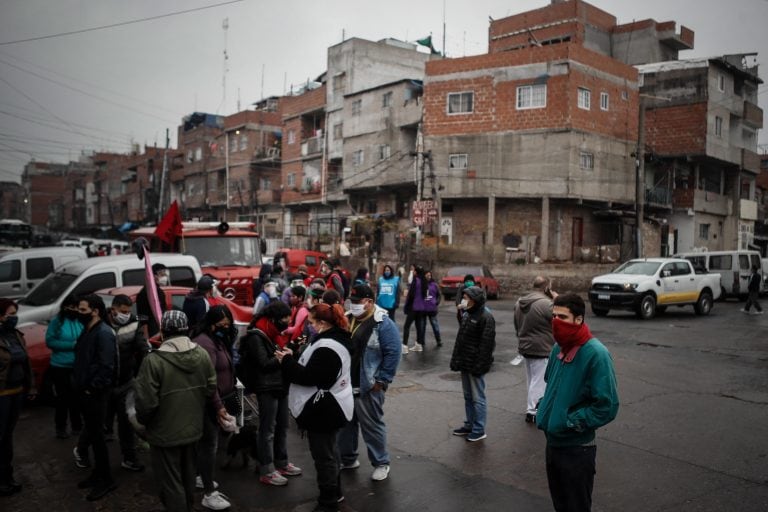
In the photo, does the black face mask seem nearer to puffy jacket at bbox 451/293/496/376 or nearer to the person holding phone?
puffy jacket at bbox 451/293/496/376

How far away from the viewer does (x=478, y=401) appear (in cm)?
670

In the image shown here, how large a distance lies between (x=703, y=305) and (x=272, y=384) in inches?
741

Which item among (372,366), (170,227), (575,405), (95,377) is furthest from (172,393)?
(170,227)

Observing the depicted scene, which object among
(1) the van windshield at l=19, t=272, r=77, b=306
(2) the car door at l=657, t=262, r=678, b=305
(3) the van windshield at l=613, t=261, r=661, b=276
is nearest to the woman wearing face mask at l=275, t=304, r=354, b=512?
(1) the van windshield at l=19, t=272, r=77, b=306

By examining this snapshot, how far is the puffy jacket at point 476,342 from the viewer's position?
6.56 metres

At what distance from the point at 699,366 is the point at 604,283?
7656 millimetres

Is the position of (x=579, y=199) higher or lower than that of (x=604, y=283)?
higher

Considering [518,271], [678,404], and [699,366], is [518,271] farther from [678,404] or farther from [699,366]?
[678,404]

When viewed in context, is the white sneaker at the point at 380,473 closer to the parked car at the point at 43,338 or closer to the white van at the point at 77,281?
the parked car at the point at 43,338

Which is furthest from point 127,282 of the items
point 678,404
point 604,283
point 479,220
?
point 479,220

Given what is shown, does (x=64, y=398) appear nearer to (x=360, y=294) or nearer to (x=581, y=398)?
(x=360, y=294)

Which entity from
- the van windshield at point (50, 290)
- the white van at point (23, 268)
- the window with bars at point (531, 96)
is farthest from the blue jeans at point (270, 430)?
the window with bars at point (531, 96)

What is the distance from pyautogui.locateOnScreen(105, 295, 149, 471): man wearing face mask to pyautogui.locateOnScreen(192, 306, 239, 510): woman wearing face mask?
125 cm

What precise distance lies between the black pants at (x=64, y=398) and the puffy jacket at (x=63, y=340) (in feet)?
0.30
